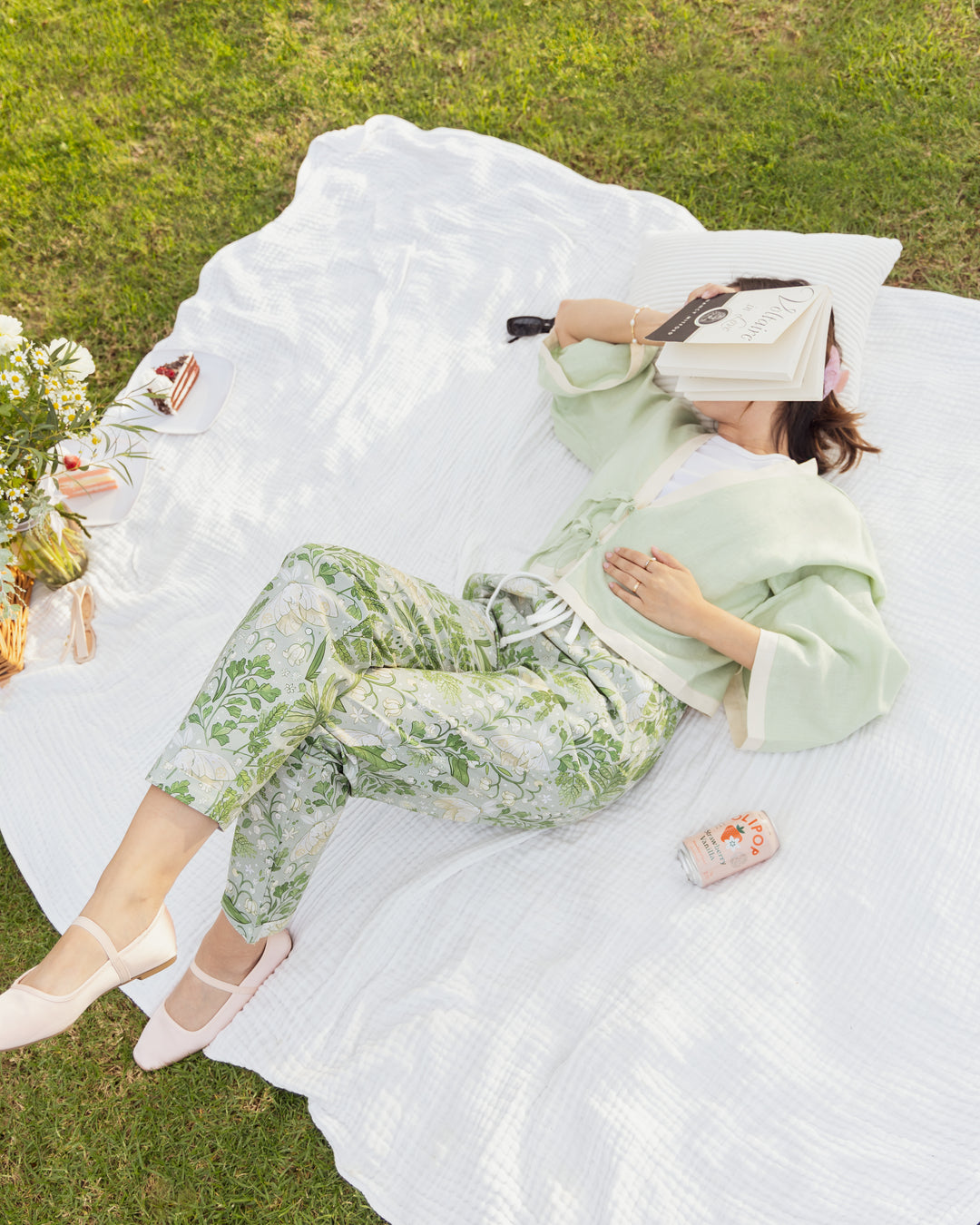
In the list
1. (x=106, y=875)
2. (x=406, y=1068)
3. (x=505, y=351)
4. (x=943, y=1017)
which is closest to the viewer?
(x=106, y=875)

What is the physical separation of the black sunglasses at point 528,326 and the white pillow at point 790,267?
0.27 m

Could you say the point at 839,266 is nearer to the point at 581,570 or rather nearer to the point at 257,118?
the point at 581,570

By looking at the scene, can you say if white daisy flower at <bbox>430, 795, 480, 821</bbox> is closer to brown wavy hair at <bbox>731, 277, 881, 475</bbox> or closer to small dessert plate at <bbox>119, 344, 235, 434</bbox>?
brown wavy hair at <bbox>731, 277, 881, 475</bbox>

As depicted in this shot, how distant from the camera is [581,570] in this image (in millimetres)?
2064

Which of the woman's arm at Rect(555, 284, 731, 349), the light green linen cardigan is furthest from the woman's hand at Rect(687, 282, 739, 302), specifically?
the light green linen cardigan

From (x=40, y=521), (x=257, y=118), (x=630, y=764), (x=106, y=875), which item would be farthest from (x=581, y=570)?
(x=257, y=118)

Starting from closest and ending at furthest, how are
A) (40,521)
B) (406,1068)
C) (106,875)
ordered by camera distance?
(106,875) < (406,1068) < (40,521)

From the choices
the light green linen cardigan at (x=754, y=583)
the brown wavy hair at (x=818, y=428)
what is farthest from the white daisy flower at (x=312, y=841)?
the brown wavy hair at (x=818, y=428)

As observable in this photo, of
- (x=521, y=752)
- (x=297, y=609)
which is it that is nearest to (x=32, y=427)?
(x=297, y=609)

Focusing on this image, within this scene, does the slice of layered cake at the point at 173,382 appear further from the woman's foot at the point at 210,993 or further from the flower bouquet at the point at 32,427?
the woman's foot at the point at 210,993

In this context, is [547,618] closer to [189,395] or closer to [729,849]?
[729,849]

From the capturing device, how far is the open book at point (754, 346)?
182 centimetres

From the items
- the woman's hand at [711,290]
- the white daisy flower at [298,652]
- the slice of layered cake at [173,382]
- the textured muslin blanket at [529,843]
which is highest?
the woman's hand at [711,290]

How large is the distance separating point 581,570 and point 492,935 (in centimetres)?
82
